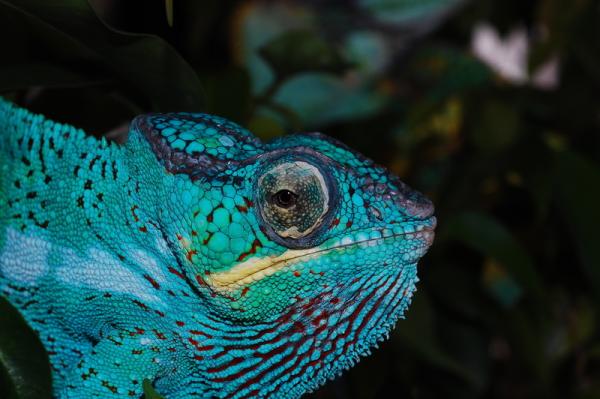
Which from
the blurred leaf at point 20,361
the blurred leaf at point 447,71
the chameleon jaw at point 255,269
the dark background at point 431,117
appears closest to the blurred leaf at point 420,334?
the dark background at point 431,117

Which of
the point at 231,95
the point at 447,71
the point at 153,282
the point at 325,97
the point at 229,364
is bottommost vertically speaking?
the point at 229,364

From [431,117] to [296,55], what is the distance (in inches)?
52.6

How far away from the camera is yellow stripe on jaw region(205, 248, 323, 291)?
2.92 feet

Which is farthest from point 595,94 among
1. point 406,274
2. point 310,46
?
point 406,274

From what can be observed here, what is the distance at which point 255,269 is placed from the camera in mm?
896

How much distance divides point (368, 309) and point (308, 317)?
0.27 feet

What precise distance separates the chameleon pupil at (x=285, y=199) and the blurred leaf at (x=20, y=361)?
347 mm

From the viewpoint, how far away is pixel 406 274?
3.12ft

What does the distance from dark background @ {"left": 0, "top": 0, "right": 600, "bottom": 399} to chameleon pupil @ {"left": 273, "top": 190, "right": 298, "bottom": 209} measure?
9.8 inches

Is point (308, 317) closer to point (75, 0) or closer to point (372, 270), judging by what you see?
point (372, 270)

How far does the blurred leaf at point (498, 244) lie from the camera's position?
70.5 inches

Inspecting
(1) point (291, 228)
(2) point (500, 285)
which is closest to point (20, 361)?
(1) point (291, 228)

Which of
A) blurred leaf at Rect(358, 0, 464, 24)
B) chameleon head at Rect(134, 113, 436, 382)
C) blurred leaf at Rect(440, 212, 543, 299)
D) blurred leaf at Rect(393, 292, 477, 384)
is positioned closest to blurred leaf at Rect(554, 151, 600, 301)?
blurred leaf at Rect(440, 212, 543, 299)

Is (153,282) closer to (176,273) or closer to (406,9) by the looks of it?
(176,273)
